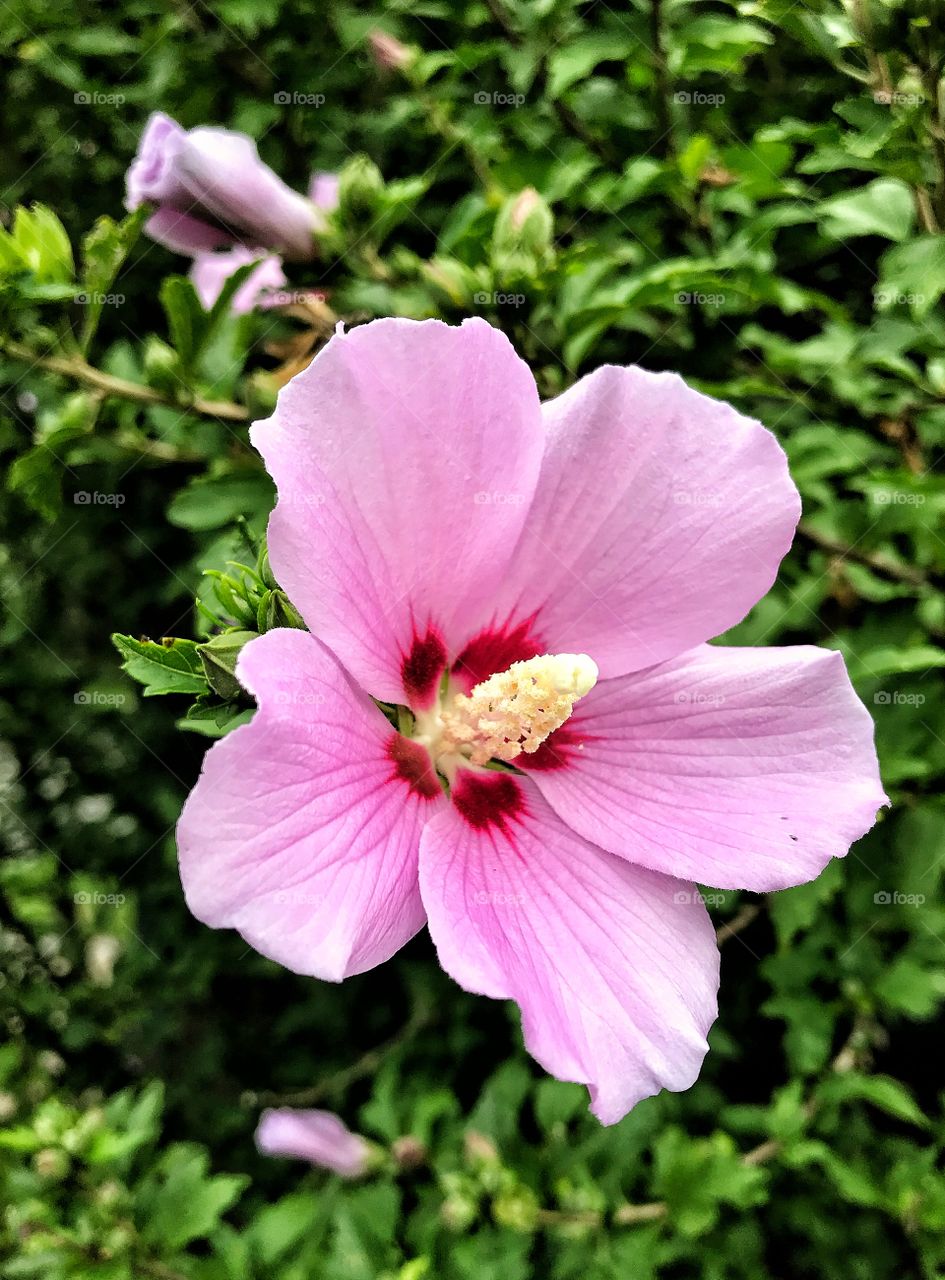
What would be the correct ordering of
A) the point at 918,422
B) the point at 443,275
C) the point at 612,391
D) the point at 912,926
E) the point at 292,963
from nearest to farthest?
1. the point at 292,963
2. the point at 612,391
3. the point at 443,275
4. the point at 912,926
5. the point at 918,422

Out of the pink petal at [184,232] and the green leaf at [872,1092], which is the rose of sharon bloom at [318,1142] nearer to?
the green leaf at [872,1092]

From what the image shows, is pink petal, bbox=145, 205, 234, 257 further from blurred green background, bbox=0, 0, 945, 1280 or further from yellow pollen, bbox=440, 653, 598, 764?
yellow pollen, bbox=440, 653, 598, 764

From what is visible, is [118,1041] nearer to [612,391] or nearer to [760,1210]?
[760,1210]

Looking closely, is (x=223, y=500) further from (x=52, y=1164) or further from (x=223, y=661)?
(x=52, y=1164)

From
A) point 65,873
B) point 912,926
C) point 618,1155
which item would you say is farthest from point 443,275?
point 65,873

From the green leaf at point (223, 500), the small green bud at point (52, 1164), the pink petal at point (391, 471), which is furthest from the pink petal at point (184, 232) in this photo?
the small green bud at point (52, 1164)

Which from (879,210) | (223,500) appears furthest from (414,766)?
(879,210)
